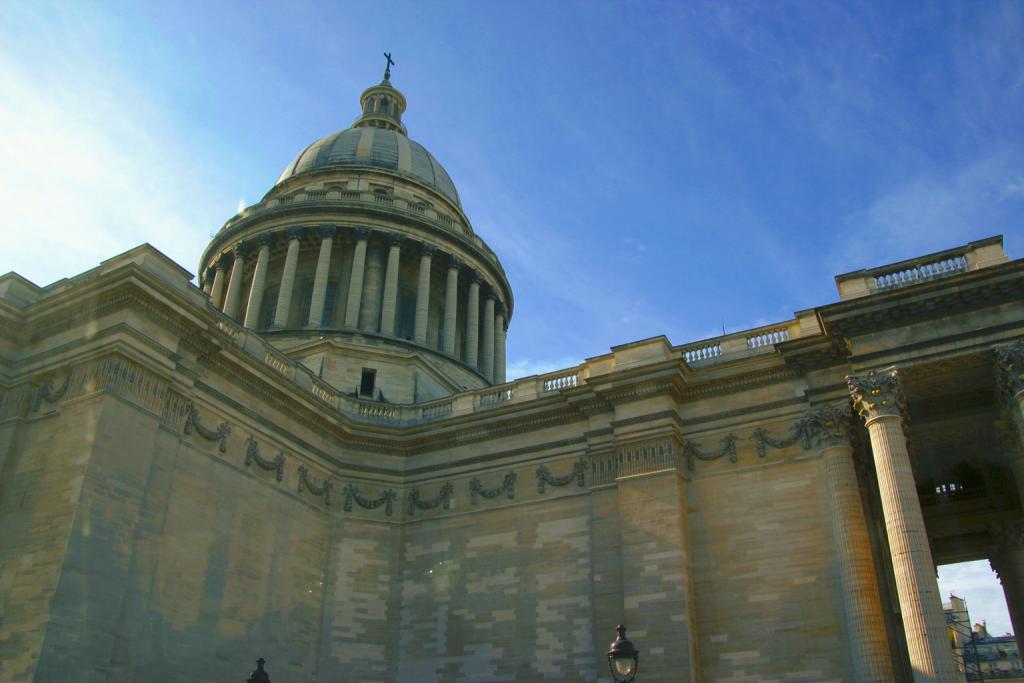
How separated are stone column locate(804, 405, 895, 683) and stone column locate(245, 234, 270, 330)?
2704 cm

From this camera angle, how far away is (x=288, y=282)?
137 feet

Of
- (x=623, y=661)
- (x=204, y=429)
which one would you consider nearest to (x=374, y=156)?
(x=204, y=429)

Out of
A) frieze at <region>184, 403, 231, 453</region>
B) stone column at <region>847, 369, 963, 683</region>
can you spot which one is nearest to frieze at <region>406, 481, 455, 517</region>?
frieze at <region>184, 403, 231, 453</region>

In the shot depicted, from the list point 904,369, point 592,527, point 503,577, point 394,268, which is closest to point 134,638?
point 503,577

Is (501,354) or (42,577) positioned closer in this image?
(42,577)

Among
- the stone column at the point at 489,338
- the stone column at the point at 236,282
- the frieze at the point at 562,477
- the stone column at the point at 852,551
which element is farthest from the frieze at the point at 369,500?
the stone column at the point at 236,282

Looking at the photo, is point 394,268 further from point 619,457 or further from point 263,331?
point 619,457

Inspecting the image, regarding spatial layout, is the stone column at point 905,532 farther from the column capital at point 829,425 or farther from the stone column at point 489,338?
the stone column at point 489,338

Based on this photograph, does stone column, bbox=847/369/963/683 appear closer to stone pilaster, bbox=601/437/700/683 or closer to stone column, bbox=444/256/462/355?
stone pilaster, bbox=601/437/700/683

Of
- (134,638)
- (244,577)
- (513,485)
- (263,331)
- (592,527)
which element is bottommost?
(134,638)

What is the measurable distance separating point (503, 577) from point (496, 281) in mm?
24324

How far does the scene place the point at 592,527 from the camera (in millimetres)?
26266

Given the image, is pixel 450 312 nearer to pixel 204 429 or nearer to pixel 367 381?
pixel 367 381

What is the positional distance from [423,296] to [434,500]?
15369mm
